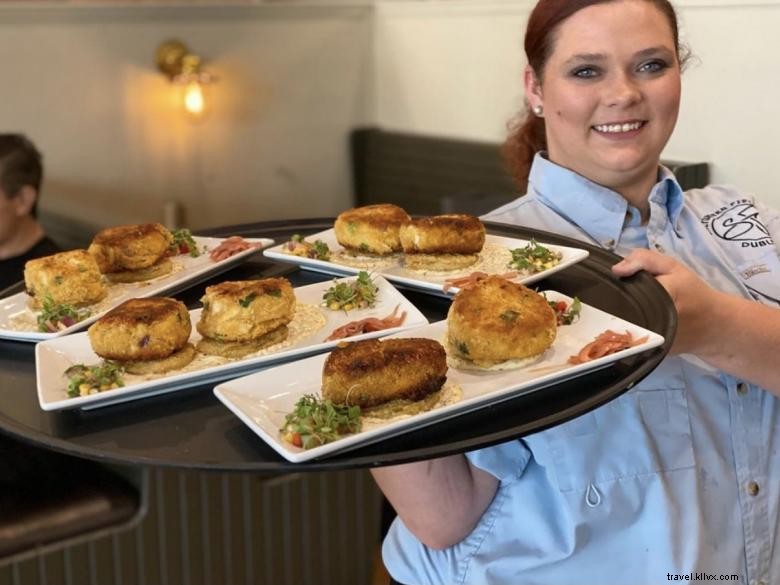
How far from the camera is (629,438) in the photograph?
1.25 m

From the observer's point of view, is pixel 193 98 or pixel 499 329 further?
pixel 193 98

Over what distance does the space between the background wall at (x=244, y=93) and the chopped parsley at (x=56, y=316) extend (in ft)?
8.02

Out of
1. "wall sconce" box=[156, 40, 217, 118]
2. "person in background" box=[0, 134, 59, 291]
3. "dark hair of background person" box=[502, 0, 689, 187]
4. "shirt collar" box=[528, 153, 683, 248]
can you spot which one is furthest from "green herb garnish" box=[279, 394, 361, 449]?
"wall sconce" box=[156, 40, 217, 118]

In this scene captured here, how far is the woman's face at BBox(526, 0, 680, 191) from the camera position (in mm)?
1421

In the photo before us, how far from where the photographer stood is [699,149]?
8.57 feet

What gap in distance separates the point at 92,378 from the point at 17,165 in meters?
2.30

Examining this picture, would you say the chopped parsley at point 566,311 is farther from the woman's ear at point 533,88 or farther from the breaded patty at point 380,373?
the woman's ear at point 533,88

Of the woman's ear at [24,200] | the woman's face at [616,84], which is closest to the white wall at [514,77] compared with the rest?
the woman's face at [616,84]

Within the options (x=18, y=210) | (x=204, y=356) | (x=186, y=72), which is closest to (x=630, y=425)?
(x=204, y=356)

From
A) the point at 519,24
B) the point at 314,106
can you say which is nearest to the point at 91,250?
the point at 519,24

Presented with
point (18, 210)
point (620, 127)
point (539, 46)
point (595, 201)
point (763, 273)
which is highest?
point (539, 46)

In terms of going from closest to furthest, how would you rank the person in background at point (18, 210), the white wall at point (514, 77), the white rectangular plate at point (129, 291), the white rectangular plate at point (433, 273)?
the white rectangular plate at point (129, 291), the white rectangular plate at point (433, 273), the white wall at point (514, 77), the person in background at point (18, 210)

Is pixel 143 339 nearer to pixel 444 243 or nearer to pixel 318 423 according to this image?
pixel 318 423

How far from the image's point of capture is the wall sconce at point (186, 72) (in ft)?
12.2
